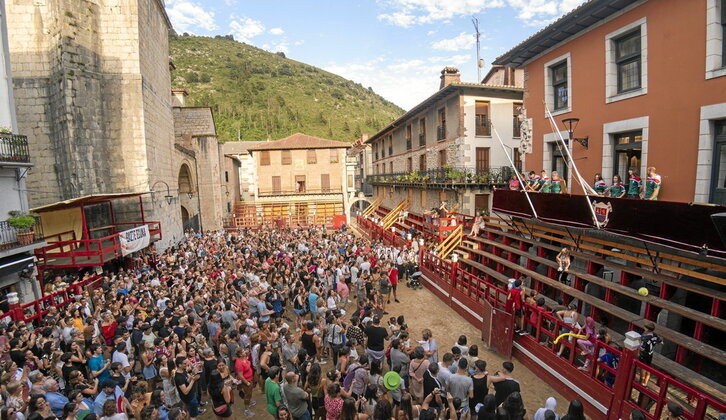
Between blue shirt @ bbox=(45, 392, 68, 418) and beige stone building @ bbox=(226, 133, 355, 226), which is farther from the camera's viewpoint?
beige stone building @ bbox=(226, 133, 355, 226)

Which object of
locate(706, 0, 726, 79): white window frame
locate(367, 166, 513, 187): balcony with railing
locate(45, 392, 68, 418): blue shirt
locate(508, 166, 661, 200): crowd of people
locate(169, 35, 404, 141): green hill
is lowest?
locate(45, 392, 68, 418): blue shirt

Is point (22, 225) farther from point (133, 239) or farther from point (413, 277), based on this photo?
point (413, 277)

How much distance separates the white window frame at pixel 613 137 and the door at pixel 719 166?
61.3 inches

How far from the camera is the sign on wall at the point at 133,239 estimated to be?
1372 centimetres

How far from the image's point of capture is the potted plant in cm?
1077

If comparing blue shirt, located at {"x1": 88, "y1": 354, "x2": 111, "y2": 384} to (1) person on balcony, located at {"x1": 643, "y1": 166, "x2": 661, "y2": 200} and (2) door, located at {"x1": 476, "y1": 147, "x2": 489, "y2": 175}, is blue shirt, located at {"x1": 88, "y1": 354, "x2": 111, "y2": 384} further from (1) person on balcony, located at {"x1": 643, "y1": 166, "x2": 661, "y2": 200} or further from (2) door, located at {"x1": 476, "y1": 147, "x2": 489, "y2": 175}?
(2) door, located at {"x1": 476, "y1": 147, "x2": 489, "y2": 175}

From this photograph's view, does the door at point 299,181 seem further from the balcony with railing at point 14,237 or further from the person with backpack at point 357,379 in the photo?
the person with backpack at point 357,379

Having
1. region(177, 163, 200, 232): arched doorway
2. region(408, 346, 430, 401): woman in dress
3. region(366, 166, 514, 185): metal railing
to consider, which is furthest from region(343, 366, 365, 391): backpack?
region(177, 163, 200, 232): arched doorway

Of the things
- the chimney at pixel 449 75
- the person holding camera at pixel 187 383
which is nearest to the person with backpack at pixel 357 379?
the person holding camera at pixel 187 383

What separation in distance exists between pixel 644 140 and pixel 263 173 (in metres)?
34.2

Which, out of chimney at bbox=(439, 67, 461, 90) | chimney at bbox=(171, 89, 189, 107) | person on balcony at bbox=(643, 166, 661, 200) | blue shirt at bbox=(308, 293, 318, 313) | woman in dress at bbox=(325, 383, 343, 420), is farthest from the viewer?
chimney at bbox=(171, 89, 189, 107)

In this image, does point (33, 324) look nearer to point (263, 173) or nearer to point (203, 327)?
point (203, 327)

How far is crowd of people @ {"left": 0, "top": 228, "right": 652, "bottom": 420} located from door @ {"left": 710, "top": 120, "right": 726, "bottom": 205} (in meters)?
6.57

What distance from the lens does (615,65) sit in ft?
34.6
